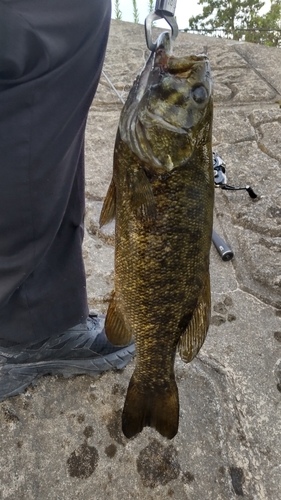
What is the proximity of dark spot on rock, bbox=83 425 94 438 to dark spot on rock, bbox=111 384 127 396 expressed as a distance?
0.18m

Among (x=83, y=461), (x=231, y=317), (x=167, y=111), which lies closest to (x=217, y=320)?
(x=231, y=317)

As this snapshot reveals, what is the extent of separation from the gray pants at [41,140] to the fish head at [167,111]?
0.20 m

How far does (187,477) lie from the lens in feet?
5.61

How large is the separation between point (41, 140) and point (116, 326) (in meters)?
0.73

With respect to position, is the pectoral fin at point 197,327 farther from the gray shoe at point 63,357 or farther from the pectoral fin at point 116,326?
the gray shoe at point 63,357

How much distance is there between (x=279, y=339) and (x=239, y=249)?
2.36 ft

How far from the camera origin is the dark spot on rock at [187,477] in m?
1.70

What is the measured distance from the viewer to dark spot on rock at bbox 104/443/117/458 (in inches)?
69.5

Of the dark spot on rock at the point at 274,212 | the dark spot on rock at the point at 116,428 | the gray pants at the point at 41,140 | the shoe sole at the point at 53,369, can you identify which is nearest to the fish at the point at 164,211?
the gray pants at the point at 41,140

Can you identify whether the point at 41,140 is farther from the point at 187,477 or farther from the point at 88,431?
the point at 187,477

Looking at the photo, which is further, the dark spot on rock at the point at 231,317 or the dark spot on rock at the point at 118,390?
the dark spot on rock at the point at 231,317

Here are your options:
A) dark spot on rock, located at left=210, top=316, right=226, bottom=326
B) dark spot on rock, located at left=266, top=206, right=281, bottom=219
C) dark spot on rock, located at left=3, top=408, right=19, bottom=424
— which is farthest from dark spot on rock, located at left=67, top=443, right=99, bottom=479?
dark spot on rock, located at left=266, top=206, right=281, bottom=219

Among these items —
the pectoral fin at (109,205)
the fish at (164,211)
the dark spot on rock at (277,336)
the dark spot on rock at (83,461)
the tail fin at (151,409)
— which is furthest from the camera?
the dark spot on rock at (277,336)

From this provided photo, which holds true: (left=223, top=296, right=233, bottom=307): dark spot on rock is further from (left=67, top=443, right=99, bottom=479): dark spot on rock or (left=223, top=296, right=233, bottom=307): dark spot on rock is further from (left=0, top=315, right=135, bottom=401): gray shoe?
(left=67, top=443, right=99, bottom=479): dark spot on rock
